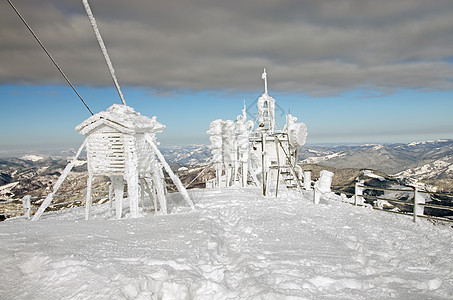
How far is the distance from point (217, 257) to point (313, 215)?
627 cm

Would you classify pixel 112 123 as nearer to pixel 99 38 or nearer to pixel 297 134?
pixel 99 38

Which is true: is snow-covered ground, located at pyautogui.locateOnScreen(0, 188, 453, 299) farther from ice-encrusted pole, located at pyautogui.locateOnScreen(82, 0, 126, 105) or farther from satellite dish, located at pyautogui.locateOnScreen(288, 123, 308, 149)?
satellite dish, located at pyautogui.locateOnScreen(288, 123, 308, 149)

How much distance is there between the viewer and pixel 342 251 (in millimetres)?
7359

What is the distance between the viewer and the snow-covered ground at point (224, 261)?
4.62 metres

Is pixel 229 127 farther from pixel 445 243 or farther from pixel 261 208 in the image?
pixel 445 243

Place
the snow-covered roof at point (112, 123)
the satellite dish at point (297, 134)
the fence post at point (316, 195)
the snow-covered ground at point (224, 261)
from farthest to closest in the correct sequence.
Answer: the satellite dish at point (297, 134), the fence post at point (316, 195), the snow-covered roof at point (112, 123), the snow-covered ground at point (224, 261)

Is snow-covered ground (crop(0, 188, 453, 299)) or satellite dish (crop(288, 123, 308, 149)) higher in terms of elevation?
satellite dish (crop(288, 123, 308, 149))

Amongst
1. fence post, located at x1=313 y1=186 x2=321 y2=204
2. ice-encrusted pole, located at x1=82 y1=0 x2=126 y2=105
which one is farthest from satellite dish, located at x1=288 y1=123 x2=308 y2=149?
ice-encrusted pole, located at x1=82 y1=0 x2=126 y2=105

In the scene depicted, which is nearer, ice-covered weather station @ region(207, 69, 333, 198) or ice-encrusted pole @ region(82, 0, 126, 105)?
ice-encrusted pole @ region(82, 0, 126, 105)

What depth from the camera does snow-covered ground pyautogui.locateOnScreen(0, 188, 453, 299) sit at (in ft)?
15.2

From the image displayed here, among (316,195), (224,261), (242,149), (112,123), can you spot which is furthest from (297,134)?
(224,261)

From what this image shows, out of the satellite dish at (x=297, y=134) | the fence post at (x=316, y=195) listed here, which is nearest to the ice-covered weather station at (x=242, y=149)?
the satellite dish at (x=297, y=134)

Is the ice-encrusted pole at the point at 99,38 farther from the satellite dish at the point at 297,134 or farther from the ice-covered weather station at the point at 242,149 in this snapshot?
the satellite dish at the point at 297,134

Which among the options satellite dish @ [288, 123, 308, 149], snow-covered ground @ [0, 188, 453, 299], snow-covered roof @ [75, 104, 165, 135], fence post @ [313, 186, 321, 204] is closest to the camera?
snow-covered ground @ [0, 188, 453, 299]
